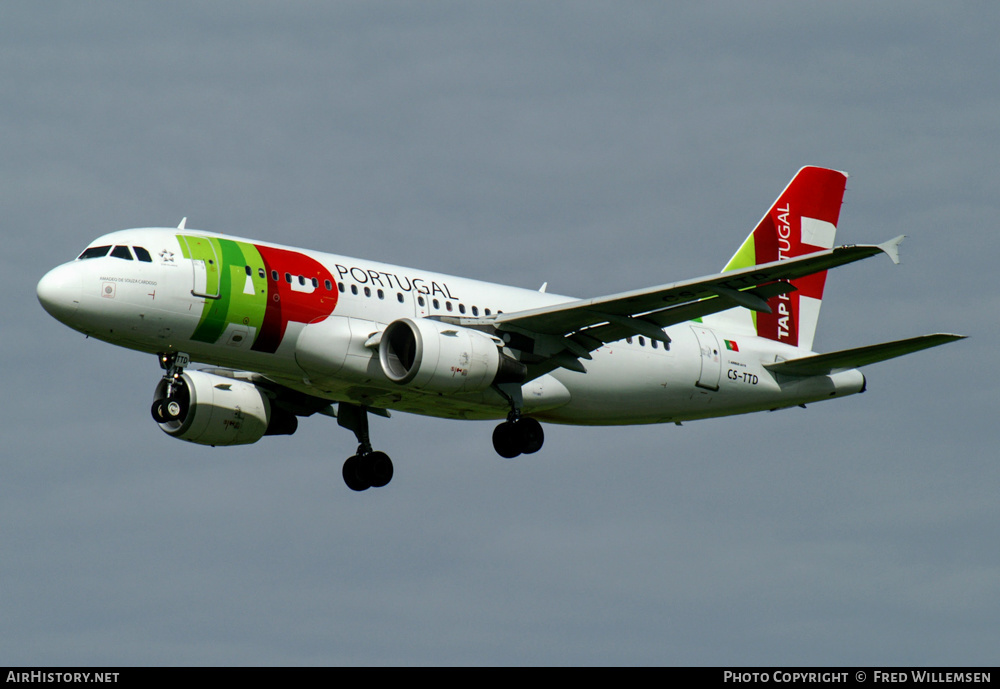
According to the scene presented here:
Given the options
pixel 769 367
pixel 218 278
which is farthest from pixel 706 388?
pixel 218 278

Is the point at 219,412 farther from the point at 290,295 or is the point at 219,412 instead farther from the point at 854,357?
the point at 854,357

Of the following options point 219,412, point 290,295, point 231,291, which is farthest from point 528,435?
point 231,291

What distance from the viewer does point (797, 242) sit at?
4847 cm

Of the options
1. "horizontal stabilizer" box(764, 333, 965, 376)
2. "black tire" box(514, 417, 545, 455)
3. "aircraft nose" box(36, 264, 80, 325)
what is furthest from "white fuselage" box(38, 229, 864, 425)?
"horizontal stabilizer" box(764, 333, 965, 376)

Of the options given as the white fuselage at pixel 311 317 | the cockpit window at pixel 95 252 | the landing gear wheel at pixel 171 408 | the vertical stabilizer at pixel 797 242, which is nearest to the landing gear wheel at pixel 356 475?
the white fuselage at pixel 311 317

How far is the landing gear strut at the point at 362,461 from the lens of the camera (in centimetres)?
4297

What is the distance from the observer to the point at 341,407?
42844mm

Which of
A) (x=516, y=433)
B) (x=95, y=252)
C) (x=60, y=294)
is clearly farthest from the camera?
(x=516, y=433)

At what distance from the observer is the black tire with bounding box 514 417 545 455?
3912 centimetres

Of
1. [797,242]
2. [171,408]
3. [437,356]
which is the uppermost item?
[797,242]

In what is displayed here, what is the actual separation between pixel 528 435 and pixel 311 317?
21.0 feet

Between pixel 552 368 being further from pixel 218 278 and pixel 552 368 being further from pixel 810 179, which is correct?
pixel 810 179

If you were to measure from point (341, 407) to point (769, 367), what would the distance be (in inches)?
474
